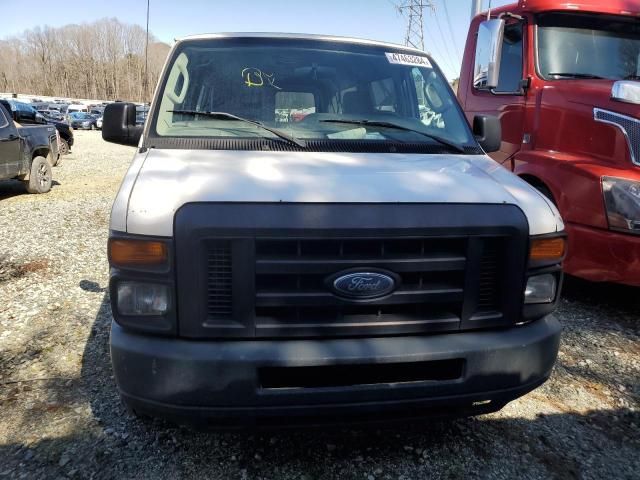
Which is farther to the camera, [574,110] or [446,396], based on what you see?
[574,110]

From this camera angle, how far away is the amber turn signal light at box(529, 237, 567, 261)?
233 cm

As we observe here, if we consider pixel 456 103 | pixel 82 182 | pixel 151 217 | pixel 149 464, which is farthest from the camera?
pixel 82 182

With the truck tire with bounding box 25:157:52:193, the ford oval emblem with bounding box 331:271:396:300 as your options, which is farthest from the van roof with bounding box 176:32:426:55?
the truck tire with bounding box 25:157:52:193

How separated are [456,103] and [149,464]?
2.72 m

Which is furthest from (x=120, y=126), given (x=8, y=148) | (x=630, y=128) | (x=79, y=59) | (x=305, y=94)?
(x=79, y=59)

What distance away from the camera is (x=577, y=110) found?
172 inches

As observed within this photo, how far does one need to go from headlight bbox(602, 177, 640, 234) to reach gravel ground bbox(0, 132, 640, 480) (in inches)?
33.5

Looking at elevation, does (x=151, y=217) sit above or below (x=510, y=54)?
below

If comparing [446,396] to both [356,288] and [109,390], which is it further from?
[109,390]

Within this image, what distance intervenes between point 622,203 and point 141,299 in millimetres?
3395

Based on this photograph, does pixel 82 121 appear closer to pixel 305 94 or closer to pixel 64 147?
pixel 64 147

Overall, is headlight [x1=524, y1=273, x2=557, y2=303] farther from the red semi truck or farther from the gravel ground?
the red semi truck

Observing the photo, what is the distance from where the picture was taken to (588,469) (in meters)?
2.58

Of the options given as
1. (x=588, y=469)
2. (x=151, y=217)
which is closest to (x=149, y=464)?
(x=151, y=217)
